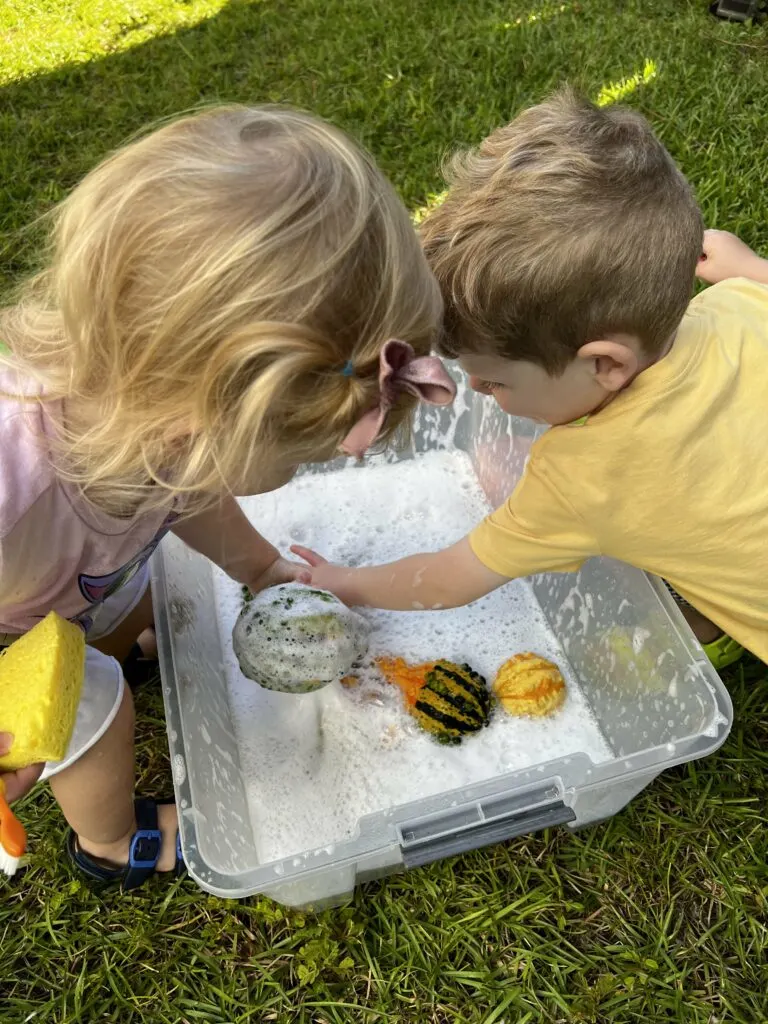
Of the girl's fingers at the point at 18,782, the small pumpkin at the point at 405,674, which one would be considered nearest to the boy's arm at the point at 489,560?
the small pumpkin at the point at 405,674

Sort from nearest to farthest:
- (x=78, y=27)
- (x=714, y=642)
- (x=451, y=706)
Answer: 1. (x=451, y=706)
2. (x=714, y=642)
3. (x=78, y=27)

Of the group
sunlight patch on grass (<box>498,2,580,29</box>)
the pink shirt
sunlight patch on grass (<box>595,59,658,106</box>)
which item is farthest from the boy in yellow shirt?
sunlight patch on grass (<box>498,2,580,29</box>)

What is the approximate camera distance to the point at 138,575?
1273mm

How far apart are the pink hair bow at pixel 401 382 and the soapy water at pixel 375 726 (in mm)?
436

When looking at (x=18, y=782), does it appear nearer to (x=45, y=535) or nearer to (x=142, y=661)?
(x=45, y=535)

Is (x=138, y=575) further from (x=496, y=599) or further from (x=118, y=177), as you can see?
(x=118, y=177)

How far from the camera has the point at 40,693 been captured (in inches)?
34.4

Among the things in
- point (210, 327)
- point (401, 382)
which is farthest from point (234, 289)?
point (401, 382)

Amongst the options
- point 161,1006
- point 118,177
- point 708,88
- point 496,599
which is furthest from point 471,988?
point 708,88

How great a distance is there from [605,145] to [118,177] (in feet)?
1.65

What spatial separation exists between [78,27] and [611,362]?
8.45 feet

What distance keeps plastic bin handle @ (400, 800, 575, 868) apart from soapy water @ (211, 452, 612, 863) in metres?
0.17

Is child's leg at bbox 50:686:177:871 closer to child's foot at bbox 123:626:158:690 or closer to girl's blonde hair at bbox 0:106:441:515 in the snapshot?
child's foot at bbox 123:626:158:690

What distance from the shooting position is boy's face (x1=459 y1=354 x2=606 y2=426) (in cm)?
93
